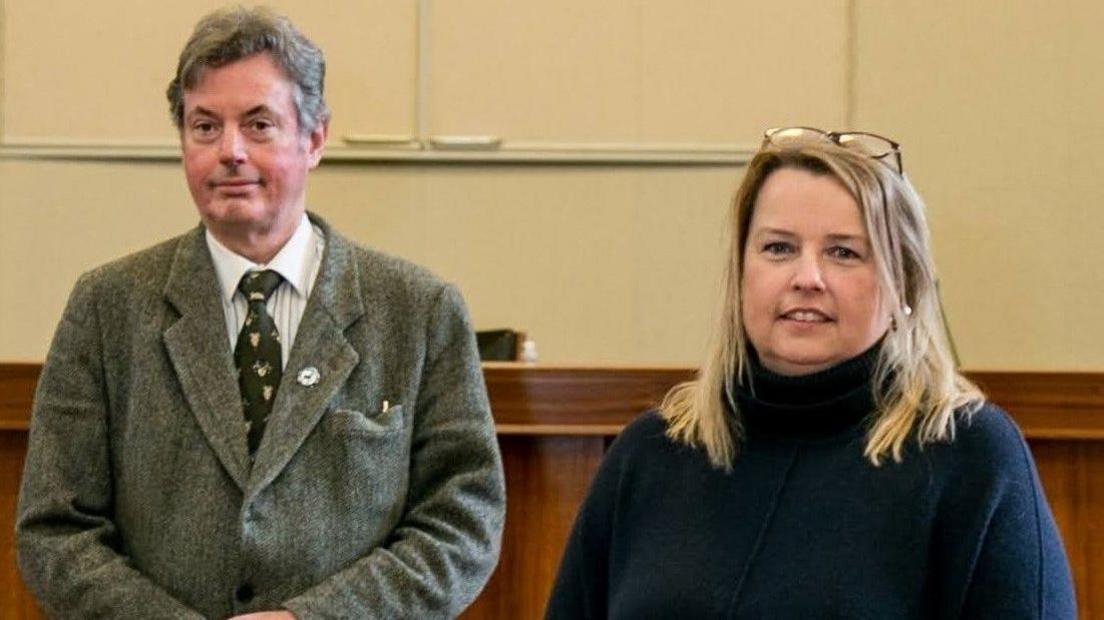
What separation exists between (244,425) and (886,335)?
91 cm

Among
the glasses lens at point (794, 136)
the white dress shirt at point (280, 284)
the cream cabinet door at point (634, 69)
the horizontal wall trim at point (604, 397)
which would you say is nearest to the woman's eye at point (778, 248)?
the glasses lens at point (794, 136)

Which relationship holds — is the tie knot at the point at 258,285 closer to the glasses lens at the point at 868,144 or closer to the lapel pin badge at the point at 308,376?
the lapel pin badge at the point at 308,376

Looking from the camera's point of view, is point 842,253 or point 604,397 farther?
point 604,397

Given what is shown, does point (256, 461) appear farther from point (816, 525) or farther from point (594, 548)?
point (816, 525)

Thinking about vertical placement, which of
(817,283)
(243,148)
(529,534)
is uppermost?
(243,148)

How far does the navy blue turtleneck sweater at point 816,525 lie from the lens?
1931 millimetres

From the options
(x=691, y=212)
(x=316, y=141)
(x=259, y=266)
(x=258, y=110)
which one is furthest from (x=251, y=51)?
(x=691, y=212)

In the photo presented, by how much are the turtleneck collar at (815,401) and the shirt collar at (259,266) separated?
769 millimetres

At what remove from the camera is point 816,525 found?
2.03m

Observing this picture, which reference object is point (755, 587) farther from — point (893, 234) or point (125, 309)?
point (125, 309)

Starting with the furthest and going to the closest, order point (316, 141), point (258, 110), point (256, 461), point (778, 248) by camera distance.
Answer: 1. point (316, 141)
2. point (258, 110)
3. point (256, 461)
4. point (778, 248)

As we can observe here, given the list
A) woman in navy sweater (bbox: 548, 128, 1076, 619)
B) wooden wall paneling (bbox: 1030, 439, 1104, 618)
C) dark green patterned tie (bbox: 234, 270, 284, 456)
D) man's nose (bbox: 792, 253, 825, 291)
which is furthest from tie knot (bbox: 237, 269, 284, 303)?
wooden wall paneling (bbox: 1030, 439, 1104, 618)

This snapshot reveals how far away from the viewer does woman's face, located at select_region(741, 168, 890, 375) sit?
209 cm

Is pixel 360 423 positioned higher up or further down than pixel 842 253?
further down
